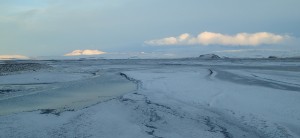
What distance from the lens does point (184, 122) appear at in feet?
28.2

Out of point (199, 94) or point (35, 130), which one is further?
point (199, 94)

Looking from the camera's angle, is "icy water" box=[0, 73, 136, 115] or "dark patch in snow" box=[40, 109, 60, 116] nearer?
"dark patch in snow" box=[40, 109, 60, 116]

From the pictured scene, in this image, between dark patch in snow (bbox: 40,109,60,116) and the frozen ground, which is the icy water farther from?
dark patch in snow (bbox: 40,109,60,116)

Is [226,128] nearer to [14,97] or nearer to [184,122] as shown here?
[184,122]

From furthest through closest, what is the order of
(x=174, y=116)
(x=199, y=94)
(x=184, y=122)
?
1. (x=199, y=94)
2. (x=174, y=116)
3. (x=184, y=122)

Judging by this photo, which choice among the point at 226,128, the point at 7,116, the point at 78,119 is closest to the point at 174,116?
the point at 226,128

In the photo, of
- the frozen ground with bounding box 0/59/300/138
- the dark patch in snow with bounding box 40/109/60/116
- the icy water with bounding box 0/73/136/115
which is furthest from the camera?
the icy water with bounding box 0/73/136/115

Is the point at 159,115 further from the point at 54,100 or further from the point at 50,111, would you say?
the point at 54,100

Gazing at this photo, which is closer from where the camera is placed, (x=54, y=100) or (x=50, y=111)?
(x=50, y=111)

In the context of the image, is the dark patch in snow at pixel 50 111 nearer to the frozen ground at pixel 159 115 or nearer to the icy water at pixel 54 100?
the frozen ground at pixel 159 115

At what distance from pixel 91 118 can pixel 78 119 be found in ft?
1.13

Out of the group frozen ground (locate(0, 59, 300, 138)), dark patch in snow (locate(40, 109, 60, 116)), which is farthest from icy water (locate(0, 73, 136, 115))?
dark patch in snow (locate(40, 109, 60, 116))

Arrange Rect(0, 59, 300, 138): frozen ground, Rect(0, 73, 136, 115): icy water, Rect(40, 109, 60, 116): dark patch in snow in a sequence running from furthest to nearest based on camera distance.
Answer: Rect(0, 73, 136, 115): icy water
Rect(40, 109, 60, 116): dark patch in snow
Rect(0, 59, 300, 138): frozen ground

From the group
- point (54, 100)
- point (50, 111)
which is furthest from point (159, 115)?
point (54, 100)
